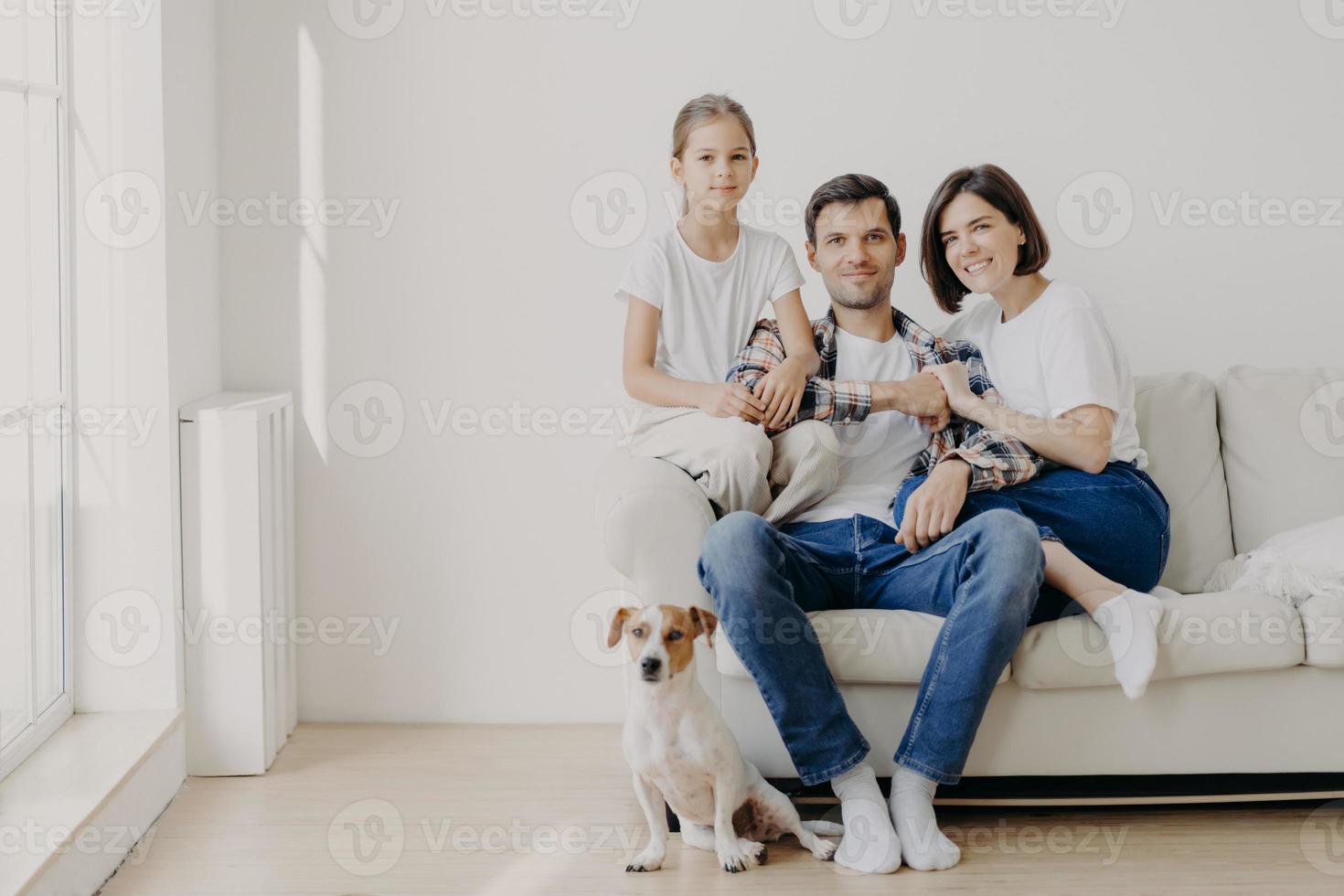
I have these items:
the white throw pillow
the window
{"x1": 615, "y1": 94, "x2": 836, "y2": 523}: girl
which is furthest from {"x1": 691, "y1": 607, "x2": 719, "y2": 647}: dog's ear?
the window

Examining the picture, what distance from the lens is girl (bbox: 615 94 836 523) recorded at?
214 centimetres

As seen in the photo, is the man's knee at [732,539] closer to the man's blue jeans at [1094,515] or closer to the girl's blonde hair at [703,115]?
the man's blue jeans at [1094,515]

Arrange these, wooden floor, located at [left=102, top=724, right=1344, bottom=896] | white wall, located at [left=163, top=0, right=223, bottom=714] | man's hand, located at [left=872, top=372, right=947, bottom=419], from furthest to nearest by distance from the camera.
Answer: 1. white wall, located at [left=163, top=0, right=223, bottom=714]
2. man's hand, located at [left=872, top=372, right=947, bottom=419]
3. wooden floor, located at [left=102, top=724, right=1344, bottom=896]

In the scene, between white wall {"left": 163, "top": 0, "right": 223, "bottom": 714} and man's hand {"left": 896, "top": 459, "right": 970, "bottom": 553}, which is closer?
man's hand {"left": 896, "top": 459, "right": 970, "bottom": 553}

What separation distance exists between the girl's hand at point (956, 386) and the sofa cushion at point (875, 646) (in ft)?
1.45

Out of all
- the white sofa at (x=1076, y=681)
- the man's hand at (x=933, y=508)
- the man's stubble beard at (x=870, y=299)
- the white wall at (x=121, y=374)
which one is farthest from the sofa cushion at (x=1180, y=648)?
the white wall at (x=121, y=374)

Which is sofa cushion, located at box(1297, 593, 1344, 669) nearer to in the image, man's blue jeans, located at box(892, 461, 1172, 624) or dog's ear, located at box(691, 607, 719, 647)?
man's blue jeans, located at box(892, 461, 1172, 624)

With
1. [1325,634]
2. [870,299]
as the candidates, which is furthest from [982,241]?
[1325,634]

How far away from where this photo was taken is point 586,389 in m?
2.77

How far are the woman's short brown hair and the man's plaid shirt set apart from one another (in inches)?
6.1

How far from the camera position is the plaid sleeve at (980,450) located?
7.01 feet

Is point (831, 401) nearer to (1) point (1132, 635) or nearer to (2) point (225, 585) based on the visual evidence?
(1) point (1132, 635)

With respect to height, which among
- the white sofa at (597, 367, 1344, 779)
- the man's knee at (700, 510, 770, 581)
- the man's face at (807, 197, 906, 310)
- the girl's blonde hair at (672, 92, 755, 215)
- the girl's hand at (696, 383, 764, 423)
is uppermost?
the girl's blonde hair at (672, 92, 755, 215)

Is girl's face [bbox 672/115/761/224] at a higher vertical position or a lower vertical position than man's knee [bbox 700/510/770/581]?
higher
